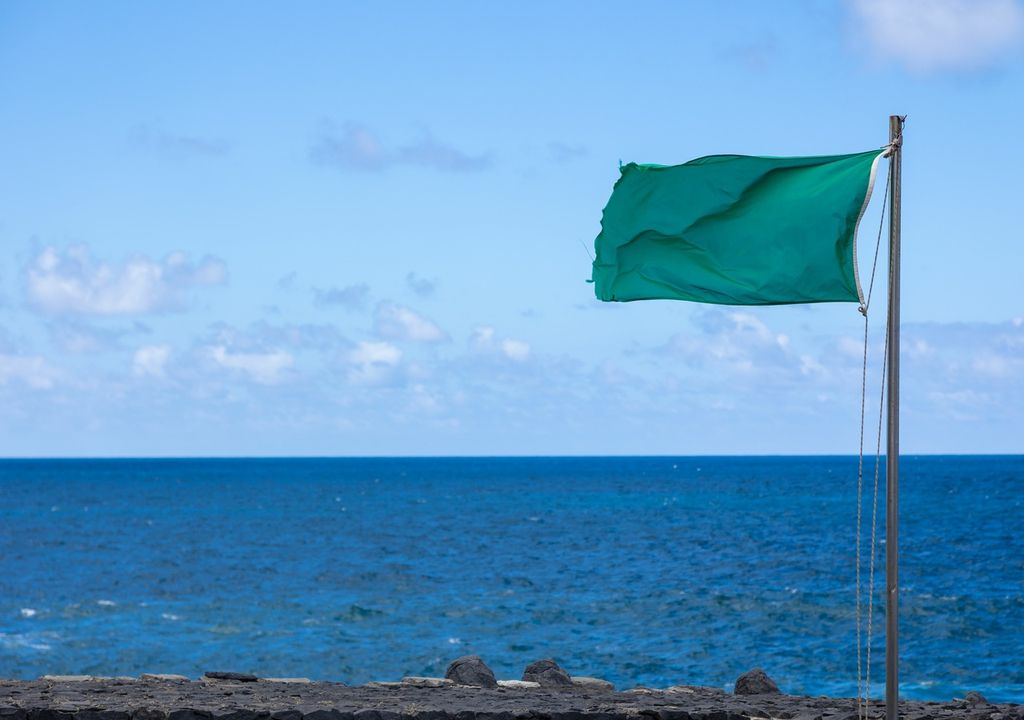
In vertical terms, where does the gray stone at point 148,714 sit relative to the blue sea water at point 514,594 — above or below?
above

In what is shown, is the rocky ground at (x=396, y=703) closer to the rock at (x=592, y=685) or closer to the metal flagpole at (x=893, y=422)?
the rock at (x=592, y=685)

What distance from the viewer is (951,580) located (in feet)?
151

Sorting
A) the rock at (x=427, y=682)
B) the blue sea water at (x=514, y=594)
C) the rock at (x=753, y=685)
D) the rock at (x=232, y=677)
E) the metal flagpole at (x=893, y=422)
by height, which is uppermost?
the metal flagpole at (x=893, y=422)

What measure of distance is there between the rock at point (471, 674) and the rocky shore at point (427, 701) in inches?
0.5

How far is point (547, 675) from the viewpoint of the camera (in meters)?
17.1

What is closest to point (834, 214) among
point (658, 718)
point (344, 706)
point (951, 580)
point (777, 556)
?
point (658, 718)

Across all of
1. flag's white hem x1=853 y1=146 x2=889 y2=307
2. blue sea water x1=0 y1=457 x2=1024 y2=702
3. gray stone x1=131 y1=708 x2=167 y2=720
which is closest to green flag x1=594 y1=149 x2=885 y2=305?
flag's white hem x1=853 y1=146 x2=889 y2=307

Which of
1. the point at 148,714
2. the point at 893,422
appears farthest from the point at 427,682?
the point at 893,422

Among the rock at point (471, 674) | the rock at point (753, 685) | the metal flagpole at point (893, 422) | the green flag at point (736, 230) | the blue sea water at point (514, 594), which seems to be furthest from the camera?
the blue sea water at point (514, 594)

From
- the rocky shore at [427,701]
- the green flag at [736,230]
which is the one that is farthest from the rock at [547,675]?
the green flag at [736,230]

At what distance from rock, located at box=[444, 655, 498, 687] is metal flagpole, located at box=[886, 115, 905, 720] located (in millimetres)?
7708

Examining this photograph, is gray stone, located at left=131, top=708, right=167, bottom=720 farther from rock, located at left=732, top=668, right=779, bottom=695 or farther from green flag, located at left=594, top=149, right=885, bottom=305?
rock, located at left=732, top=668, right=779, bottom=695

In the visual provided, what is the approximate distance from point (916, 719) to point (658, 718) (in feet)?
8.94

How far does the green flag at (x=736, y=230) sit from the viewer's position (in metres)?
9.69
